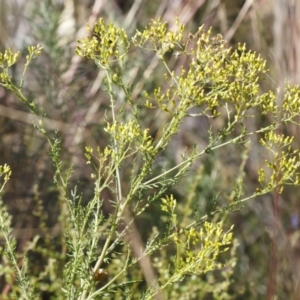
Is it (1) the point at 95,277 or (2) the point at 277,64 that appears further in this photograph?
(2) the point at 277,64

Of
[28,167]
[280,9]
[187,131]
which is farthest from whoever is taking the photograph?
[187,131]

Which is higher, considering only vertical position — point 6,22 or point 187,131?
point 6,22

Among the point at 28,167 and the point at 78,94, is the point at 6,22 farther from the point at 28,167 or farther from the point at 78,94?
the point at 28,167

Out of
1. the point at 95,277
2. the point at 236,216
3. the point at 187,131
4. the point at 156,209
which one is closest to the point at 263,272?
the point at 236,216

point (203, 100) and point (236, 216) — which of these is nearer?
point (203, 100)

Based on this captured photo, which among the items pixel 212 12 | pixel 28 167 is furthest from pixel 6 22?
pixel 212 12

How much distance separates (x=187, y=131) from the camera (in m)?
2.62

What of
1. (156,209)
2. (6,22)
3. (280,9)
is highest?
(6,22)

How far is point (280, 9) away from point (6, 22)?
974mm

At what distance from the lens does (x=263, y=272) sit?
1994 mm

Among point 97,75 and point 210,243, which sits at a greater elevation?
point 97,75

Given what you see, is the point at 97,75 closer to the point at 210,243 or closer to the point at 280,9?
the point at 280,9

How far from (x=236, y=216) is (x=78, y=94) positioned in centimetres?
63

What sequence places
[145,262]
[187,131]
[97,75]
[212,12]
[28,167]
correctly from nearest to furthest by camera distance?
[145,262]
[212,12]
[28,167]
[97,75]
[187,131]
